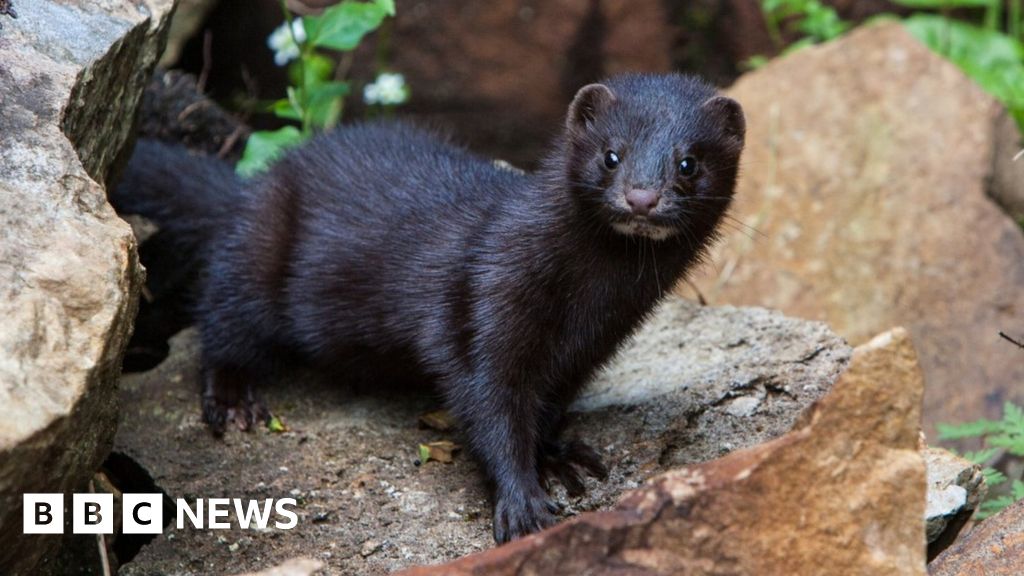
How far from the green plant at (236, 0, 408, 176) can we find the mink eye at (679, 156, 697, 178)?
1684 mm

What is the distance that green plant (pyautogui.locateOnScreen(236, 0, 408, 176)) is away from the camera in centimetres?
587

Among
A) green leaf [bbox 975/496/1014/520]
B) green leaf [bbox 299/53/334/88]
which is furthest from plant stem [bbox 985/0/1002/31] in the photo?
green leaf [bbox 975/496/1014/520]

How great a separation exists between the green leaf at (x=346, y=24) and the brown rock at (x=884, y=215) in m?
2.66

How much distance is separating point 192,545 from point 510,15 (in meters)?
5.84

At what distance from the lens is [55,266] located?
3.53 metres

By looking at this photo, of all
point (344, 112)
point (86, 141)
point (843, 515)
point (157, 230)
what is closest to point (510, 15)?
point (344, 112)

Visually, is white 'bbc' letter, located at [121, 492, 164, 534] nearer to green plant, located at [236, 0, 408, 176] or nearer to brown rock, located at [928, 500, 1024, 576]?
green plant, located at [236, 0, 408, 176]

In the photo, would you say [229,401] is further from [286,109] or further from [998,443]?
[998,443]

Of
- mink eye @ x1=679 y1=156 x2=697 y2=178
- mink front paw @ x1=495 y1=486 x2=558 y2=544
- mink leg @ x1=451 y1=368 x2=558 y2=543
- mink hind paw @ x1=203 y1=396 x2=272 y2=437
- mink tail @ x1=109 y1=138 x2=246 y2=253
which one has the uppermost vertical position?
mink eye @ x1=679 y1=156 x2=697 y2=178

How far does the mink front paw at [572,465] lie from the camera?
4691 mm

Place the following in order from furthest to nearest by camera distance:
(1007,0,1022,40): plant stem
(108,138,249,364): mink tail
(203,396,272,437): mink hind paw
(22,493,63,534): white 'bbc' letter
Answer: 1. (1007,0,1022,40): plant stem
2. (108,138,249,364): mink tail
3. (203,396,272,437): mink hind paw
4. (22,493,63,534): white 'bbc' letter

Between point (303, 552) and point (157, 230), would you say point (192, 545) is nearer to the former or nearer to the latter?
point (303, 552)

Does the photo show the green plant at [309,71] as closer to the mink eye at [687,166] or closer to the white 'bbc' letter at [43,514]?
the mink eye at [687,166]

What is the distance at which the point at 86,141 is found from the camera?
449cm
